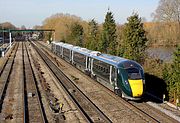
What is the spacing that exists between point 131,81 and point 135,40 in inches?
410

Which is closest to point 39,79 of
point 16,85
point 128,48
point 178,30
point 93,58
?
point 16,85

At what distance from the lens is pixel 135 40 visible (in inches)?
1202

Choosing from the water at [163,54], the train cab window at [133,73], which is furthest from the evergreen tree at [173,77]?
the water at [163,54]

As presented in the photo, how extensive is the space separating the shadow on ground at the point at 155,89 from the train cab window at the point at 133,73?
2574 mm

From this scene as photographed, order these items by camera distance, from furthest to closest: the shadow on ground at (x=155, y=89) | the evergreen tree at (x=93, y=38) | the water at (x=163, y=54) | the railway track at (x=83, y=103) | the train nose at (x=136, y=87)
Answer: the evergreen tree at (x=93, y=38)
the water at (x=163, y=54)
the shadow on ground at (x=155, y=89)
the train nose at (x=136, y=87)
the railway track at (x=83, y=103)

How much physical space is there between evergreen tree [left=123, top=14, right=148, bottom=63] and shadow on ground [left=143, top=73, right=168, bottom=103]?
12.8 feet

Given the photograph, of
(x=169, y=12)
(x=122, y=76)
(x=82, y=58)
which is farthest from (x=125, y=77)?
(x=169, y=12)

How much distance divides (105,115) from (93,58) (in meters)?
12.6

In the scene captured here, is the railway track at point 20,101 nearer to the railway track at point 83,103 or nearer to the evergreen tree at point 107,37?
the railway track at point 83,103

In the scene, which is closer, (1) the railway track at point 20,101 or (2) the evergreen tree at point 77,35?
(1) the railway track at point 20,101

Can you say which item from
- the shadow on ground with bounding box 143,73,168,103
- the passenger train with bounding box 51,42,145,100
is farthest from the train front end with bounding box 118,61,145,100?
the shadow on ground with bounding box 143,73,168,103

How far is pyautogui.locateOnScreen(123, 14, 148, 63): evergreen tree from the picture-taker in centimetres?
3042

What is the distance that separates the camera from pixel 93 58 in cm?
3064

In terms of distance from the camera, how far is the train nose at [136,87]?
20609 mm
